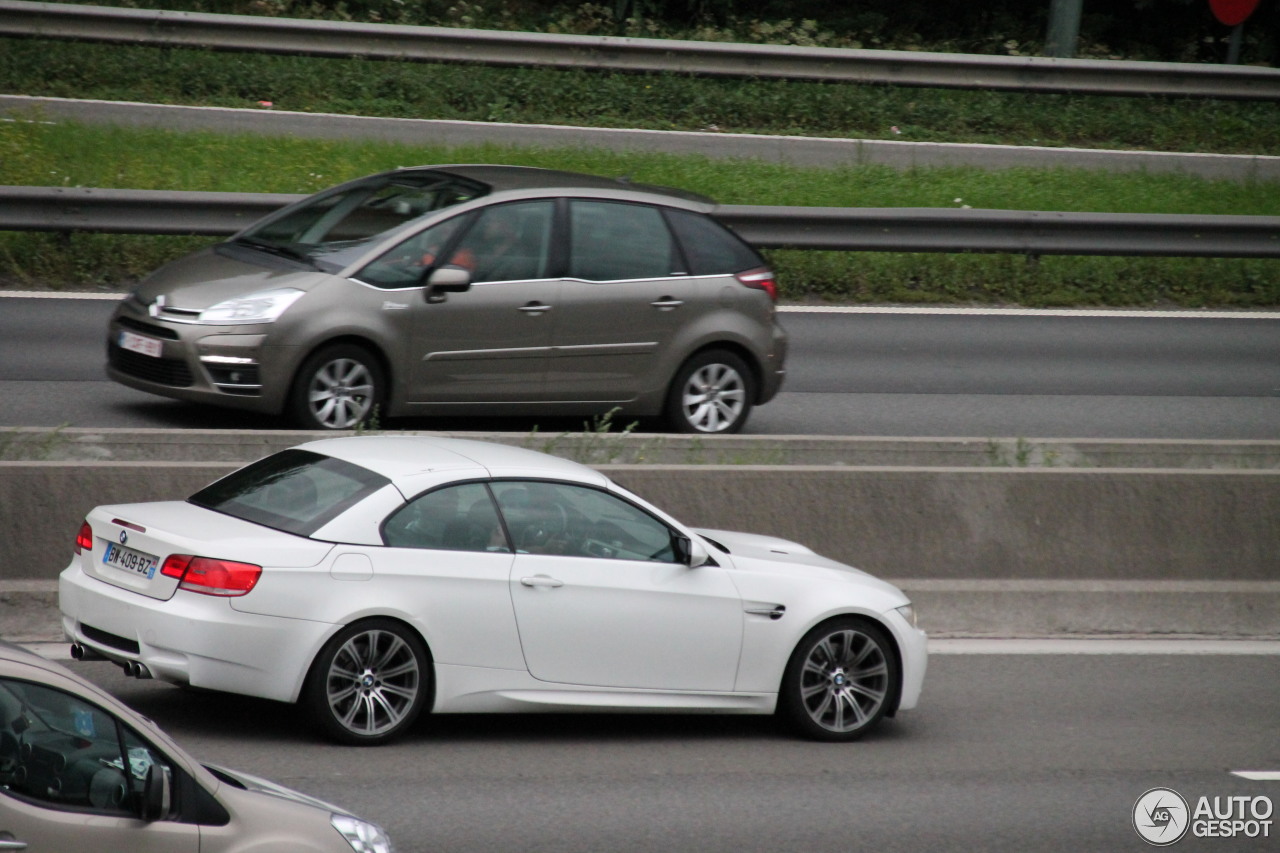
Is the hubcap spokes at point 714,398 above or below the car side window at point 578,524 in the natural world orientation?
above

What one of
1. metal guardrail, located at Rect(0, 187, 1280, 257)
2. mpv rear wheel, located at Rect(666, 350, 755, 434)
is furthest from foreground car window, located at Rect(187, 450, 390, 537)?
metal guardrail, located at Rect(0, 187, 1280, 257)

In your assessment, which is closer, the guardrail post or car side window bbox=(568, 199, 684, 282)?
car side window bbox=(568, 199, 684, 282)

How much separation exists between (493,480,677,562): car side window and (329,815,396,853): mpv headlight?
282 cm

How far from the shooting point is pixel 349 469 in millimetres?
7539

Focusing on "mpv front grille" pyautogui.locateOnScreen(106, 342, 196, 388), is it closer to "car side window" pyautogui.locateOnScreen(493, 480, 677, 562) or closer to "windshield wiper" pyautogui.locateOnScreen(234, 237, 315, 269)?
"windshield wiper" pyautogui.locateOnScreen(234, 237, 315, 269)

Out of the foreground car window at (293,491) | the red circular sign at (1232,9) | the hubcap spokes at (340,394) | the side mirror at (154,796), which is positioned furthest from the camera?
the red circular sign at (1232,9)

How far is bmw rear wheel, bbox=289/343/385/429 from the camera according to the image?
10.6 m

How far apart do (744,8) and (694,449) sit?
18168 millimetres

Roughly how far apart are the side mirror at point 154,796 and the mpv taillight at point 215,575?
2687mm

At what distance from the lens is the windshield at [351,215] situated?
11.0 m

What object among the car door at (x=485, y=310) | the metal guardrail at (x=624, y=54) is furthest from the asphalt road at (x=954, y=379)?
the metal guardrail at (x=624, y=54)

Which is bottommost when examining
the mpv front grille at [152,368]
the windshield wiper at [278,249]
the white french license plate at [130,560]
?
the white french license plate at [130,560]

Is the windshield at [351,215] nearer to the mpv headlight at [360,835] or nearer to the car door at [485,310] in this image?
the car door at [485,310]

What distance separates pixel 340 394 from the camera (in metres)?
10.7
